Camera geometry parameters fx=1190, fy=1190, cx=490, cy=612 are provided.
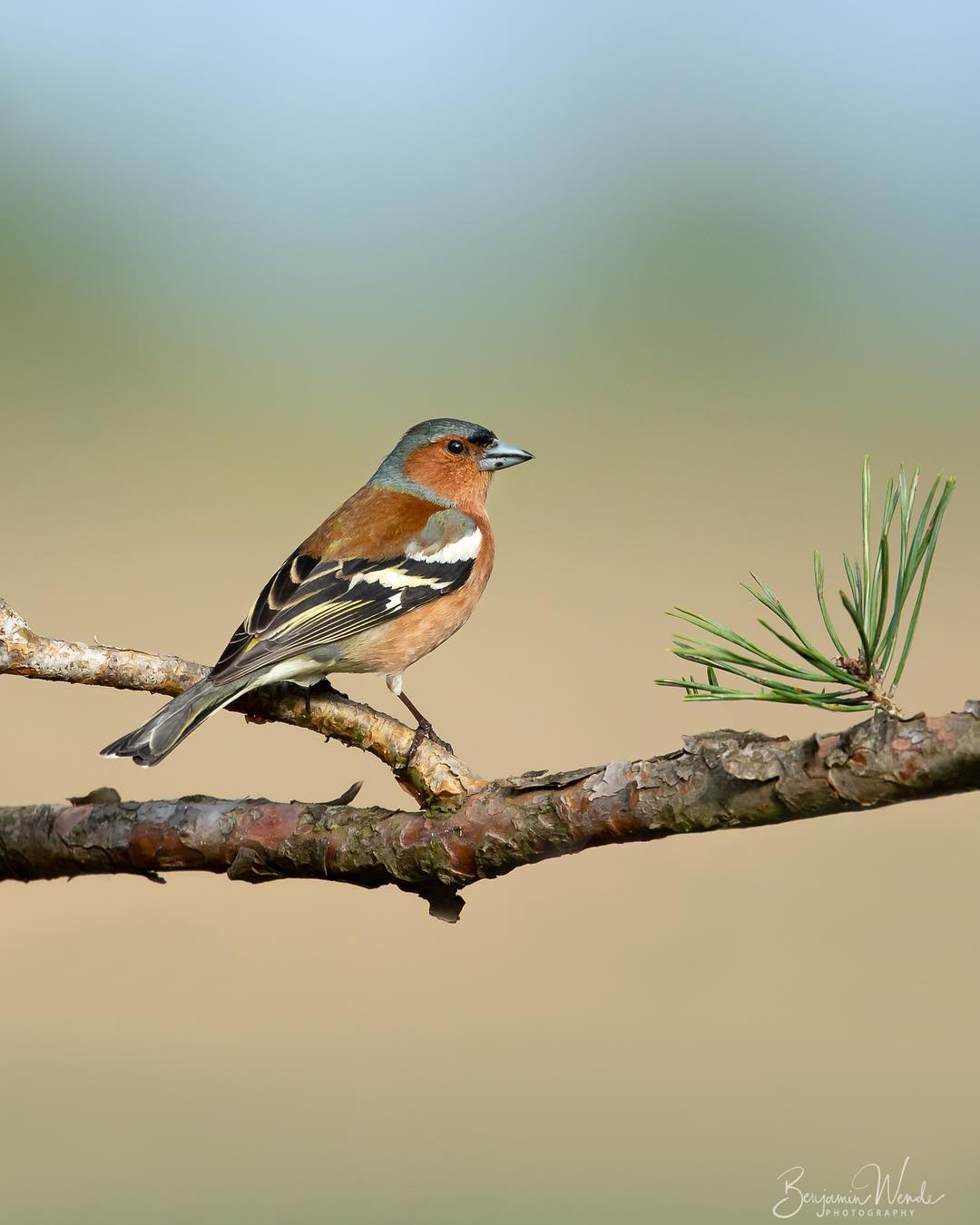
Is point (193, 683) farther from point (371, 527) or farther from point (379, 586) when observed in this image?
point (371, 527)

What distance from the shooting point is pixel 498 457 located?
485 centimetres

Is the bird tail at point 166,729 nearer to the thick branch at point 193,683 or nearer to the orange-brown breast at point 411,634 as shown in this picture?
the thick branch at point 193,683

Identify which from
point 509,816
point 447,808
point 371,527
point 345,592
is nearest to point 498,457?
point 371,527

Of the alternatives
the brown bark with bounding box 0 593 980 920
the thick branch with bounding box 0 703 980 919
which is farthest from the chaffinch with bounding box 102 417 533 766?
the thick branch with bounding box 0 703 980 919

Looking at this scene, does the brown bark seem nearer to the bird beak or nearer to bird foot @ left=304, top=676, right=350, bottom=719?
bird foot @ left=304, top=676, right=350, bottom=719

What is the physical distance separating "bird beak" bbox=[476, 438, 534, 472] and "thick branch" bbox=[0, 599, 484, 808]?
6.86ft

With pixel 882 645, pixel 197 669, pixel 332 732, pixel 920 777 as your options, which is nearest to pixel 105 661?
pixel 197 669

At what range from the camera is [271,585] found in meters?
3.91

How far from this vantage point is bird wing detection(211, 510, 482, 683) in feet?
11.5

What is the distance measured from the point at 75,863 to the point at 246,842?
0.43m

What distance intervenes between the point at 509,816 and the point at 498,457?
3.02 metres

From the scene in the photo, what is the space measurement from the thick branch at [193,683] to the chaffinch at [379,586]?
0.60ft

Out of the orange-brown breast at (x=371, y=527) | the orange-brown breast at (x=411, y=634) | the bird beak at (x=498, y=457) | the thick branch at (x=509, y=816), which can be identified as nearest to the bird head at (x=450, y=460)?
the bird beak at (x=498, y=457)

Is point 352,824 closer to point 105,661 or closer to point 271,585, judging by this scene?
point 105,661
